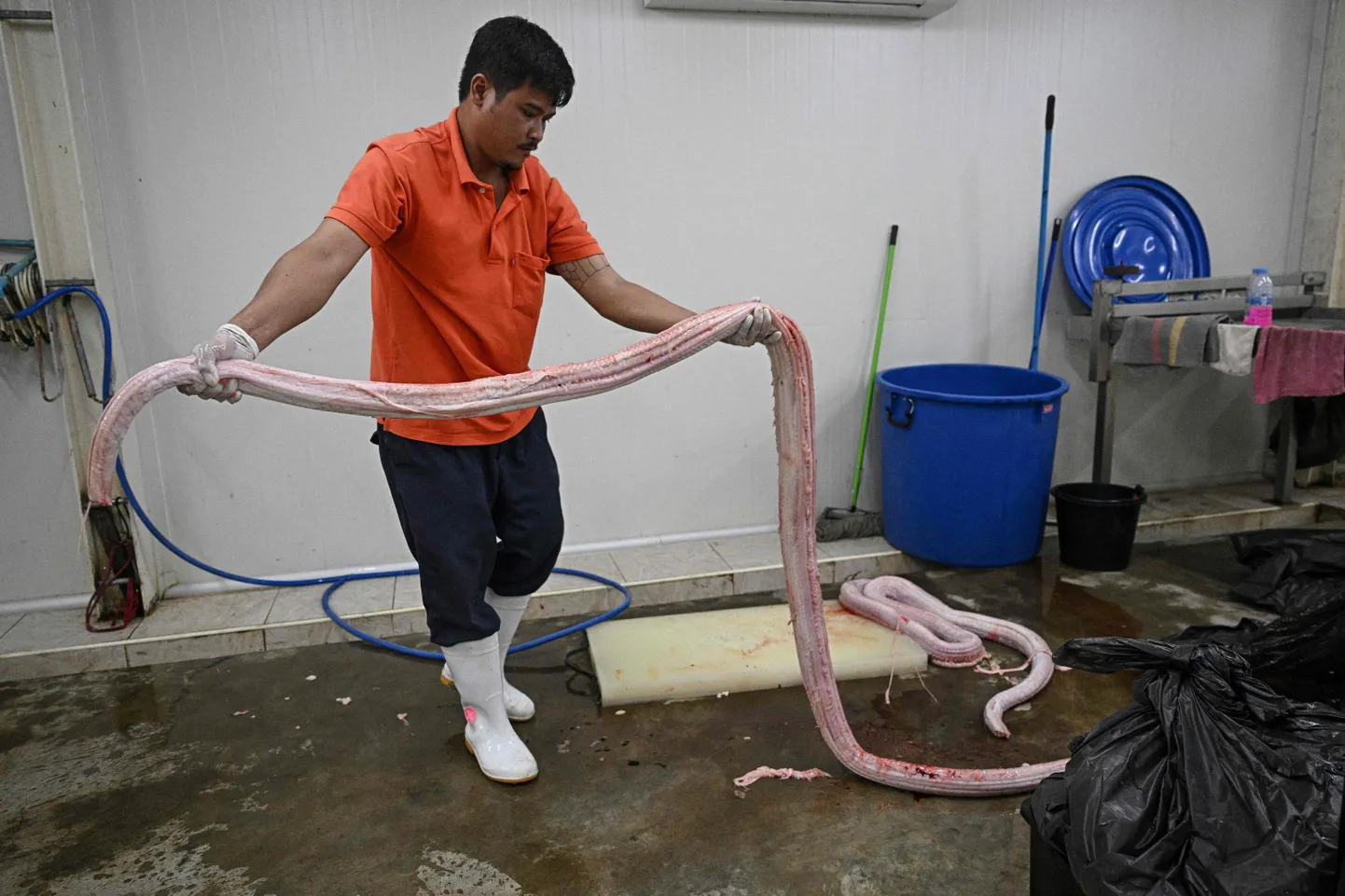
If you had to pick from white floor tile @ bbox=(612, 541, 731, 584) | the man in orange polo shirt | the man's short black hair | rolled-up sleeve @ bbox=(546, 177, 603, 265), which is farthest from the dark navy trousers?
white floor tile @ bbox=(612, 541, 731, 584)

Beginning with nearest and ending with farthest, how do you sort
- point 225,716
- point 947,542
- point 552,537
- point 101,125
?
point 552,537 → point 225,716 → point 101,125 → point 947,542

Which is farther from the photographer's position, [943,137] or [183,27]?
[943,137]

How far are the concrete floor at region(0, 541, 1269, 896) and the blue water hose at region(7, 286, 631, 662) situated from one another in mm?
53

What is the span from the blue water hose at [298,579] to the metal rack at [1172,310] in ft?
7.02

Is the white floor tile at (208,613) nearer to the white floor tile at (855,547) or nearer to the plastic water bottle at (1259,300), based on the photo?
the white floor tile at (855,547)

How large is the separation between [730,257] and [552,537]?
176 centimetres

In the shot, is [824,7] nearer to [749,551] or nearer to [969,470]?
[969,470]

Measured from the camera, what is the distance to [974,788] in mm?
2025

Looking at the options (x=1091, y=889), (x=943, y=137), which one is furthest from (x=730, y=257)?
(x=1091, y=889)

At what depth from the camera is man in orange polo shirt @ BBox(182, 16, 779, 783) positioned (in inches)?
67.3

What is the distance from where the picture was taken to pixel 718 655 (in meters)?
2.68

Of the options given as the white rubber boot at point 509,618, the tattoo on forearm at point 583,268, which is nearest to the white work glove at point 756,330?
the tattoo on forearm at point 583,268

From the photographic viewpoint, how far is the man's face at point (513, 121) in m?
1.75

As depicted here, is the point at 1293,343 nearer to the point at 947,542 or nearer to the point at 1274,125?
the point at 947,542
